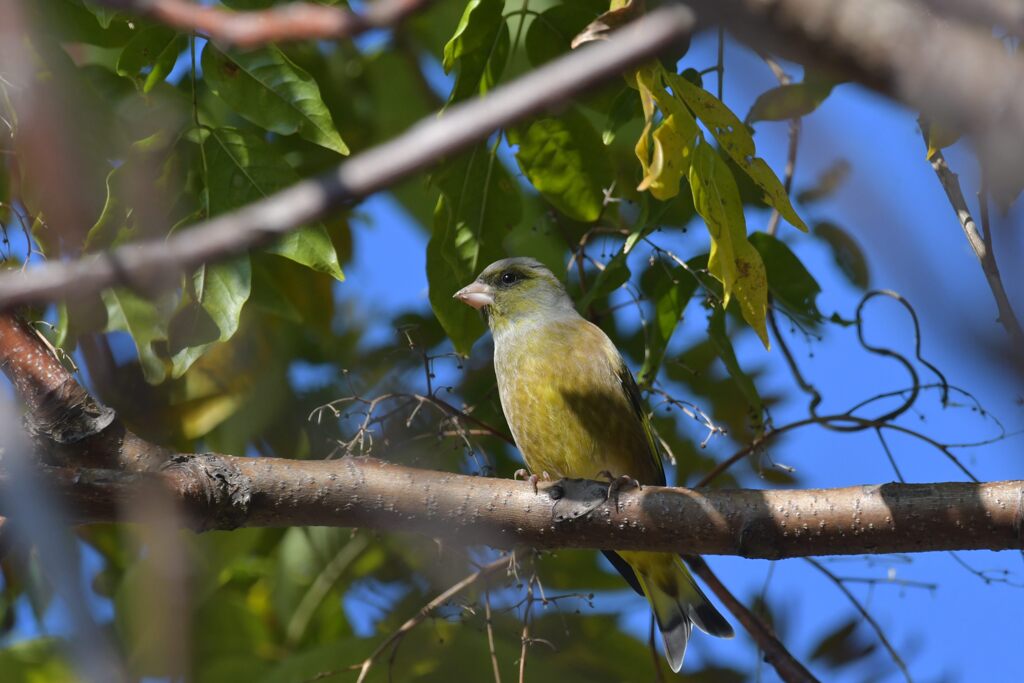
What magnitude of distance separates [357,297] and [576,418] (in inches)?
65.4

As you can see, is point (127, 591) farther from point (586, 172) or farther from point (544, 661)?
point (586, 172)

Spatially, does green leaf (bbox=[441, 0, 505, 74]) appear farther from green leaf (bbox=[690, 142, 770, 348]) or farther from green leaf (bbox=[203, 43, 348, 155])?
green leaf (bbox=[690, 142, 770, 348])

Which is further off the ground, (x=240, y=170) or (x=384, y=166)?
(x=384, y=166)

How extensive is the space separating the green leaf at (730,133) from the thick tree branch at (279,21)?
1.87 metres

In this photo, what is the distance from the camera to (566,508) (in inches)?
128

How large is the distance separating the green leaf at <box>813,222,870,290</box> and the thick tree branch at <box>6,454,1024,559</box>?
1.59 m

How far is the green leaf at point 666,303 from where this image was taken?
404 centimetres

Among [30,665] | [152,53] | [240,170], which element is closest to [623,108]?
[240,170]

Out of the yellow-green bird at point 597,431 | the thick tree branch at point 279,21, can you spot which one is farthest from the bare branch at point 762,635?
the thick tree branch at point 279,21

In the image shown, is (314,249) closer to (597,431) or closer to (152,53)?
(152,53)

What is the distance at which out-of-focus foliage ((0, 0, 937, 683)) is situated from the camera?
3420mm

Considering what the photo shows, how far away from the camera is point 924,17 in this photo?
0.82 metres

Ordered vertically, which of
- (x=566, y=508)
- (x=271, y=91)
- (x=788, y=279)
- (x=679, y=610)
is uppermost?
(x=271, y=91)

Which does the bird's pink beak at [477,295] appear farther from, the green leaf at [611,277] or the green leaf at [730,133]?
the green leaf at [730,133]
